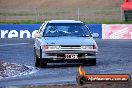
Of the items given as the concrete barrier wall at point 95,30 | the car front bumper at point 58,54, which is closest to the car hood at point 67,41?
the car front bumper at point 58,54

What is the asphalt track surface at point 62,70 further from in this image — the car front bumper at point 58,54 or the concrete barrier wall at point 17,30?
the concrete barrier wall at point 17,30

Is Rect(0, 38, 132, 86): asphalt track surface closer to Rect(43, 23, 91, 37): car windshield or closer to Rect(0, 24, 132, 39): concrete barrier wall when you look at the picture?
Rect(43, 23, 91, 37): car windshield

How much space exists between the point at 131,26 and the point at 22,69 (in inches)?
987

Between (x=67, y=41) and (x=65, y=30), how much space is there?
4.03 feet

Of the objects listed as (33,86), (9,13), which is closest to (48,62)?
(33,86)

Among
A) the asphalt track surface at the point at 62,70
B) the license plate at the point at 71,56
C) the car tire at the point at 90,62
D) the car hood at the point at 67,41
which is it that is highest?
the car hood at the point at 67,41

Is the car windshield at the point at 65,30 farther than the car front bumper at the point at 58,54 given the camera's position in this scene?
Yes

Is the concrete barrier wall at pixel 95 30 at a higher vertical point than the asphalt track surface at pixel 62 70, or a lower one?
higher

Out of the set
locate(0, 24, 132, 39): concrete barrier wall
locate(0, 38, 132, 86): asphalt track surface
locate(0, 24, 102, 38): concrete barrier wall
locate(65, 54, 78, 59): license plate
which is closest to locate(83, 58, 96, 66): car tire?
locate(0, 38, 132, 86): asphalt track surface

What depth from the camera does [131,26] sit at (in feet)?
147

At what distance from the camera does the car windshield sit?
2223 cm

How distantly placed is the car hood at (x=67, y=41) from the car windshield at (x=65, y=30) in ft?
1.48

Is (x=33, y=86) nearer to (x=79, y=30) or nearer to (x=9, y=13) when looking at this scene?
(x=79, y=30)

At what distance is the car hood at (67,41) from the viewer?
2123 cm
